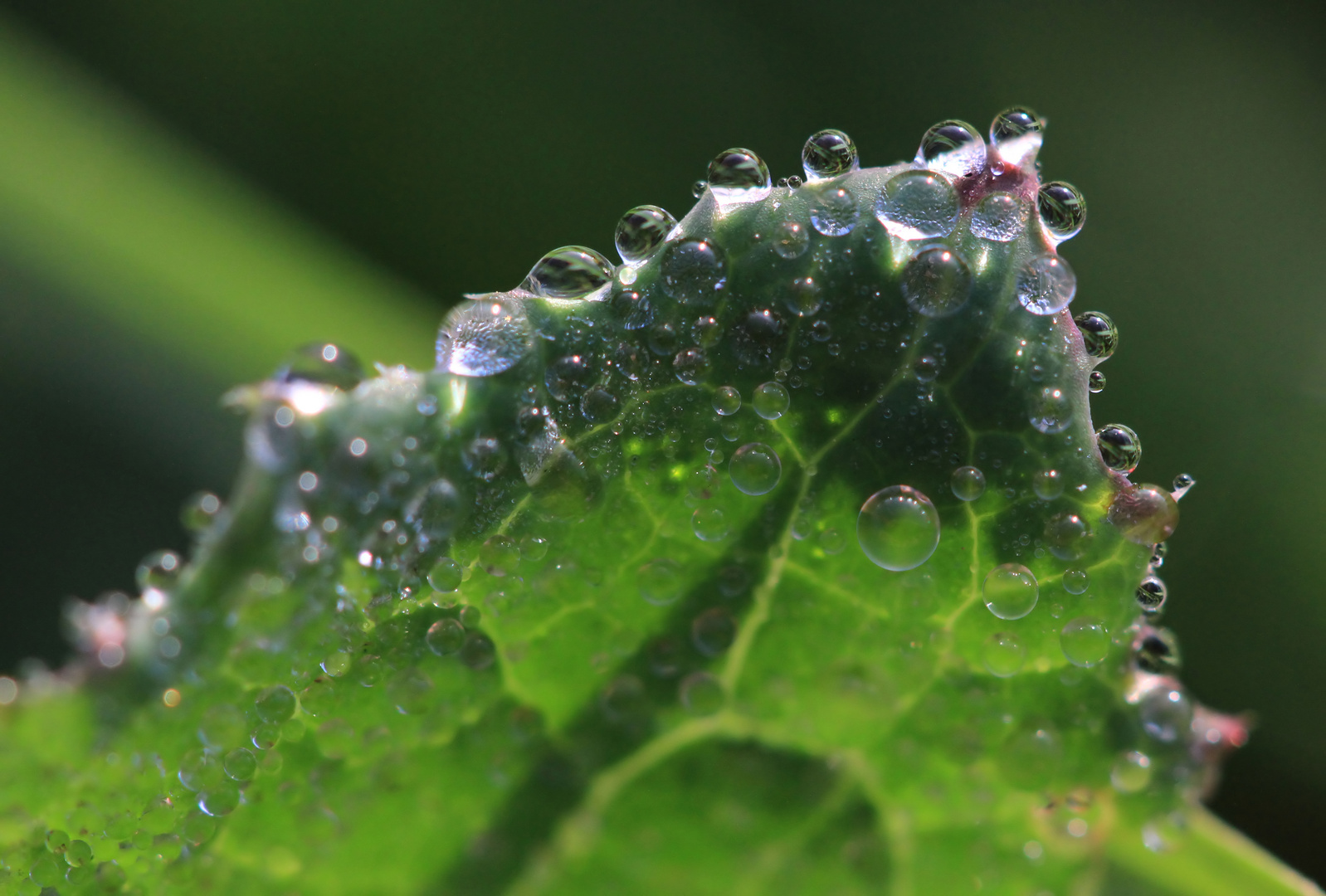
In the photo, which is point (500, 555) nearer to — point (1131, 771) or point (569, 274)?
point (569, 274)

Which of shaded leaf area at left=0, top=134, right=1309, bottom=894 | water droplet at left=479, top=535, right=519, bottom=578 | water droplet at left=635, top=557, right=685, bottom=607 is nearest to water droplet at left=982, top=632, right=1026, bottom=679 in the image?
shaded leaf area at left=0, top=134, right=1309, bottom=894

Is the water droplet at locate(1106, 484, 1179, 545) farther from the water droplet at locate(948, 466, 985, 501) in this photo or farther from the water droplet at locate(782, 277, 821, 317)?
the water droplet at locate(782, 277, 821, 317)

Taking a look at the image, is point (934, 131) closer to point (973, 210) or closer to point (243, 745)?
point (973, 210)

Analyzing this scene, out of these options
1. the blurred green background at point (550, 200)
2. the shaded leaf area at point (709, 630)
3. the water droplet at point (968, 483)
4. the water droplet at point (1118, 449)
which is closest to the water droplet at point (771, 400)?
the shaded leaf area at point (709, 630)

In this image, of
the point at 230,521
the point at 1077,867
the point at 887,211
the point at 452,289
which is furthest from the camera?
the point at 452,289

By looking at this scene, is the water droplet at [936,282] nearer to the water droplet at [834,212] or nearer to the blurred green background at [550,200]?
the water droplet at [834,212]

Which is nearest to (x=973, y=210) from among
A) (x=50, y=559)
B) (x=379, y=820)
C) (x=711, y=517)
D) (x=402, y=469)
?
(x=711, y=517)

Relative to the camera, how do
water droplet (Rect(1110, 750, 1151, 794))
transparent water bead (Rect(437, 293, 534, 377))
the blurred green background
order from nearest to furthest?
transparent water bead (Rect(437, 293, 534, 377))
water droplet (Rect(1110, 750, 1151, 794))
the blurred green background
